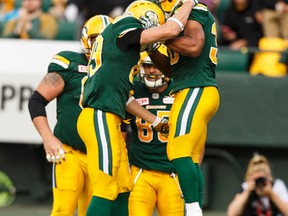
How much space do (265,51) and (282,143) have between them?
3.39 ft

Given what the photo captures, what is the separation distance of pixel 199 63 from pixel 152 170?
1.24m

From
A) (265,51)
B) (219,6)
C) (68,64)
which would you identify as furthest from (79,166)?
(219,6)

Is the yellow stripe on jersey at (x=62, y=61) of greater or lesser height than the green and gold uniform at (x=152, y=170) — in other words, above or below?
above

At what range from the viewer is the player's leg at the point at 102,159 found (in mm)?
8641

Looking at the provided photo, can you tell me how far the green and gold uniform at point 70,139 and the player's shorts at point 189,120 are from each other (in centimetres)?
95

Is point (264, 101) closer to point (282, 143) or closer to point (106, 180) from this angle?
point (282, 143)

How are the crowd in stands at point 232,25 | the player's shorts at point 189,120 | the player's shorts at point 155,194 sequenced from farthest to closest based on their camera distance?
the crowd in stands at point 232,25 < the player's shorts at point 155,194 < the player's shorts at point 189,120

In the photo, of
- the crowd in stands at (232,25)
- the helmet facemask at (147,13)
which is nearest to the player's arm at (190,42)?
the helmet facemask at (147,13)

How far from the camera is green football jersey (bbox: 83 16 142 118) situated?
872 centimetres

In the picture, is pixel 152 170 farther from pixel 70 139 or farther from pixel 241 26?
pixel 241 26

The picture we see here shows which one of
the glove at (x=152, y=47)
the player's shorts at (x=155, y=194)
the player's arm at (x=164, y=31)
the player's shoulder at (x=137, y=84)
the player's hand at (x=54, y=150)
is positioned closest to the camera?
the player's arm at (x=164, y=31)

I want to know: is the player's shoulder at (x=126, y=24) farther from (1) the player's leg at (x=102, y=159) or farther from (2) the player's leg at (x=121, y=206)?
(2) the player's leg at (x=121, y=206)

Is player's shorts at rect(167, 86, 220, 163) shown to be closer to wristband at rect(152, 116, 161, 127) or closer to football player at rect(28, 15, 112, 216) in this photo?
wristband at rect(152, 116, 161, 127)

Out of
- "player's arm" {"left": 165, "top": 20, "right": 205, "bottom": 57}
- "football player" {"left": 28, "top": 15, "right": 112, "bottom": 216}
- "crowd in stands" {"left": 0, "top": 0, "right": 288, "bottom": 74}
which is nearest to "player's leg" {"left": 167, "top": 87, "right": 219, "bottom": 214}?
"player's arm" {"left": 165, "top": 20, "right": 205, "bottom": 57}
